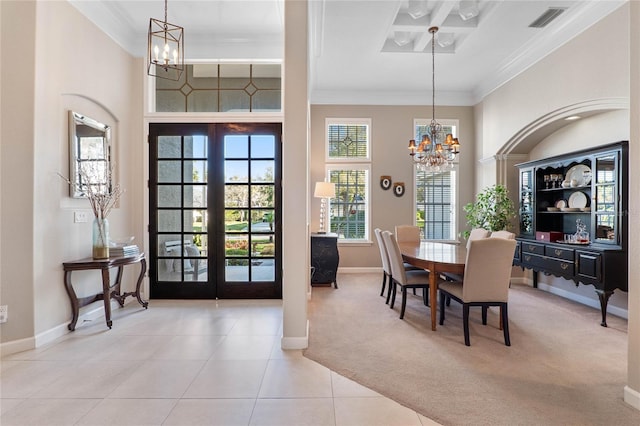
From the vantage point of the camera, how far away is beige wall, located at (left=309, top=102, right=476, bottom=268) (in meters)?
6.12

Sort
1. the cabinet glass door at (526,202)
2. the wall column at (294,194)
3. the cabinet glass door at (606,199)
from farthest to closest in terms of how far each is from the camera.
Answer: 1. the cabinet glass door at (526,202)
2. the cabinet glass door at (606,199)
3. the wall column at (294,194)

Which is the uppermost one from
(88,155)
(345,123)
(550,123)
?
(345,123)

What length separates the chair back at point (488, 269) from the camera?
2.86 meters

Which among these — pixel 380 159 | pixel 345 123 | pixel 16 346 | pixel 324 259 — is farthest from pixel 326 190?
pixel 16 346

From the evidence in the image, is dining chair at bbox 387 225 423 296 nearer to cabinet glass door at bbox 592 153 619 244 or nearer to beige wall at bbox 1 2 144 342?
cabinet glass door at bbox 592 153 619 244

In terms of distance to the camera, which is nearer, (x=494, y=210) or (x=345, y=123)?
(x=494, y=210)

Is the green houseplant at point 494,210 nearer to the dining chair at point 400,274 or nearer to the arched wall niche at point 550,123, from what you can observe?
the arched wall niche at point 550,123

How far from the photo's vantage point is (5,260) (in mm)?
2732

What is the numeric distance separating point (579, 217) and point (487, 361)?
295cm

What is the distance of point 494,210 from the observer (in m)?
5.16

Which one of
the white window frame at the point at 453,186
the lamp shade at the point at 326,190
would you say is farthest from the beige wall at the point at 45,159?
the white window frame at the point at 453,186

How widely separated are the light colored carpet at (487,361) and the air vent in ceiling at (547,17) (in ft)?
11.5

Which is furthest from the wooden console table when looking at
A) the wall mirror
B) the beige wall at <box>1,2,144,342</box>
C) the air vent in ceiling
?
the air vent in ceiling

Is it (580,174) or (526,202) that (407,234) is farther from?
(580,174)
